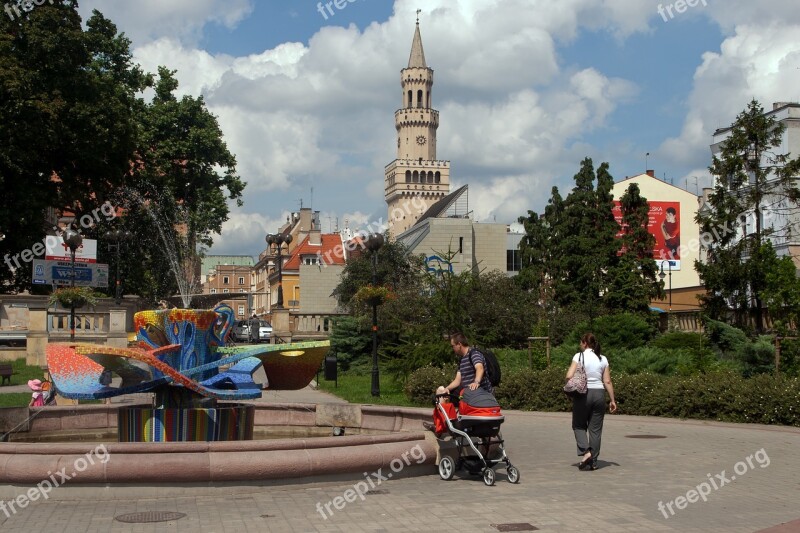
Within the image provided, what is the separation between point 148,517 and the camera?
9.17m

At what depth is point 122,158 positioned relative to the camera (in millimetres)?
42219

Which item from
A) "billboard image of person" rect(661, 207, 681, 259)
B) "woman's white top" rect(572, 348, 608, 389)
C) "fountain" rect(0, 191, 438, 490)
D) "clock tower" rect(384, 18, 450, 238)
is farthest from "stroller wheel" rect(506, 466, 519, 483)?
"clock tower" rect(384, 18, 450, 238)

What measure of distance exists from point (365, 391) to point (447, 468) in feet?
50.9

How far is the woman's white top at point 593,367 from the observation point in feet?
41.0

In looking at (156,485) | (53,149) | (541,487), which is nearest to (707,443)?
(541,487)

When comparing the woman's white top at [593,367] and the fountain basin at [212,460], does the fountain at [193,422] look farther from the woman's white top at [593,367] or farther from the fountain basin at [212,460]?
the woman's white top at [593,367]

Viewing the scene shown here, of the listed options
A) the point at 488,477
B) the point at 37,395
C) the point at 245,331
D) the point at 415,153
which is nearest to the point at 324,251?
the point at 245,331

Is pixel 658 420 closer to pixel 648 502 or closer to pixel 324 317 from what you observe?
Answer: pixel 648 502

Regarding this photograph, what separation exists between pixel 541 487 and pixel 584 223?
121 ft

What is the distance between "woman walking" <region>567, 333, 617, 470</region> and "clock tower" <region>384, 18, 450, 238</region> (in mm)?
157472

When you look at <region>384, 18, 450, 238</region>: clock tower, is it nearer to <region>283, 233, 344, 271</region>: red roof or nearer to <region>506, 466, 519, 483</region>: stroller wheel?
<region>283, 233, 344, 271</region>: red roof

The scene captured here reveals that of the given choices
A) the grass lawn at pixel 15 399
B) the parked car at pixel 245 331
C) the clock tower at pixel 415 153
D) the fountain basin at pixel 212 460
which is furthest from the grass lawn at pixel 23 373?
the clock tower at pixel 415 153

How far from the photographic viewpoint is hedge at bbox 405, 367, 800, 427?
714 inches

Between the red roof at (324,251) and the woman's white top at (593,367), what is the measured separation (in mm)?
89682
